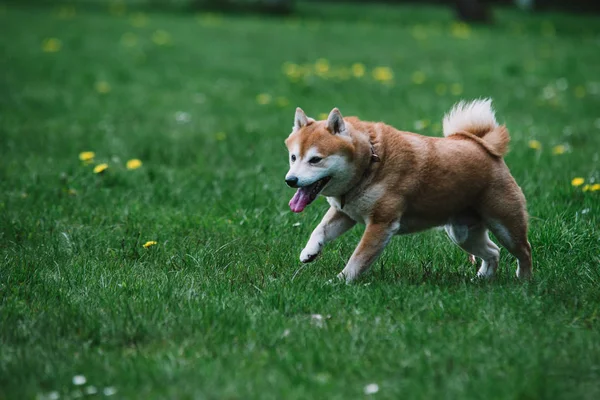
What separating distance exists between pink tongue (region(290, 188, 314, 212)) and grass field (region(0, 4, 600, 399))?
1.44ft

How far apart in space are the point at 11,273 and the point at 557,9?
81.0 ft

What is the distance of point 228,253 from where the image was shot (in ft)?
16.7

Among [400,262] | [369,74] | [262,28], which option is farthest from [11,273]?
[262,28]

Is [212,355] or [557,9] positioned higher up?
[212,355]

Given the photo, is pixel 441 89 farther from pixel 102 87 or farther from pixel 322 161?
pixel 322 161

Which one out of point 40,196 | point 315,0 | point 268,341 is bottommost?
point 315,0

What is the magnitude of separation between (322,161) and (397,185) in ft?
1.49

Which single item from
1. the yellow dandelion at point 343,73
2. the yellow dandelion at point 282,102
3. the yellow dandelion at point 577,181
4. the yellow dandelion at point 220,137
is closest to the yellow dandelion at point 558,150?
the yellow dandelion at point 577,181

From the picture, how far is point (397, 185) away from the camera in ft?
14.9

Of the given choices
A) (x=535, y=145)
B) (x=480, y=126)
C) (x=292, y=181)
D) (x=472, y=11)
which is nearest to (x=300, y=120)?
(x=292, y=181)

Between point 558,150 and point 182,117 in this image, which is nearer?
point 558,150

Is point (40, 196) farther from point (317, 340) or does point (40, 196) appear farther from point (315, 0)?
point (315, 0)

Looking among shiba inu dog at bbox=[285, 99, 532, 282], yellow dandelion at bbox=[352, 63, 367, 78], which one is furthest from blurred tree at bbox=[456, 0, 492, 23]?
shiba inu dog at bbox=[285, 99, 532, 282]

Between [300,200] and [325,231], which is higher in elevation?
[300,200]
